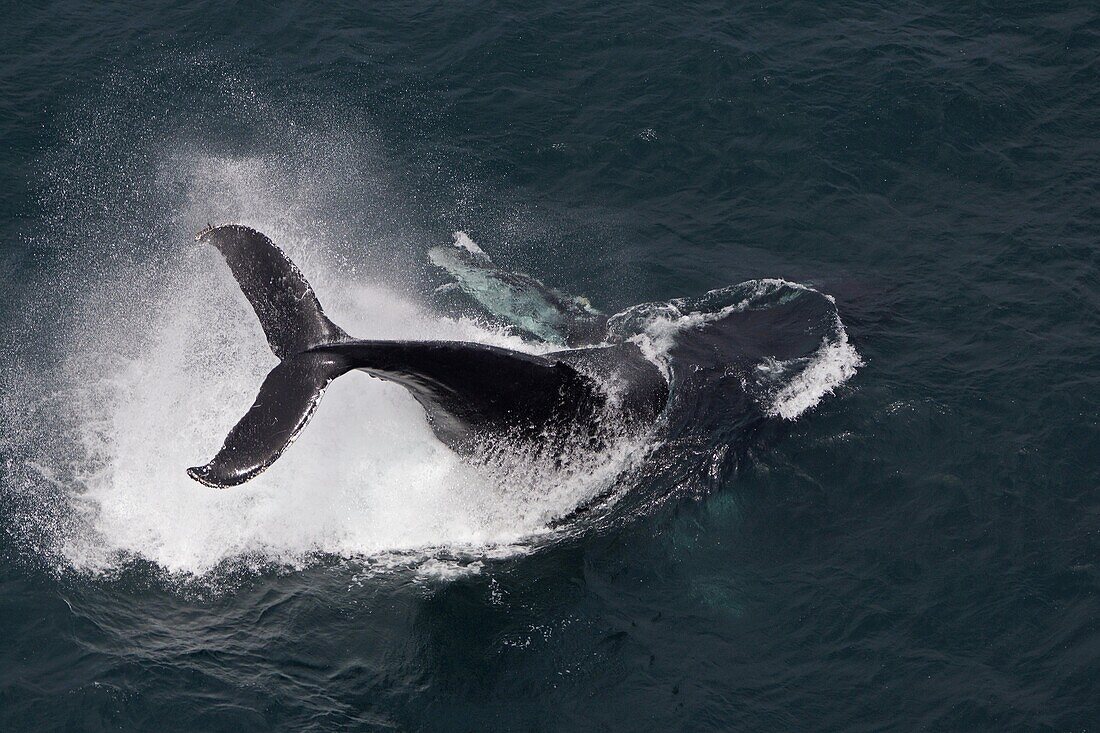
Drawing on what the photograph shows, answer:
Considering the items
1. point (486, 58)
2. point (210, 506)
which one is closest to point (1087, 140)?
point (486, 58)

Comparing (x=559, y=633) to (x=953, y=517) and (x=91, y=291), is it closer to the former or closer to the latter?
(x=953, y=517)

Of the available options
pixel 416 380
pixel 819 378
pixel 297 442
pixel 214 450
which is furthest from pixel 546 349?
pixel 214 450

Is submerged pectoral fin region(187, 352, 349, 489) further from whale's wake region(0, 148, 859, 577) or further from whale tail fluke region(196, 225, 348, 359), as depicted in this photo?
whale's wake region(0, 148, 859, 577)

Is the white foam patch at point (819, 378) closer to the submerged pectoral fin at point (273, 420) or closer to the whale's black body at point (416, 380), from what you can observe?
the whale's black body at point (416, 380)

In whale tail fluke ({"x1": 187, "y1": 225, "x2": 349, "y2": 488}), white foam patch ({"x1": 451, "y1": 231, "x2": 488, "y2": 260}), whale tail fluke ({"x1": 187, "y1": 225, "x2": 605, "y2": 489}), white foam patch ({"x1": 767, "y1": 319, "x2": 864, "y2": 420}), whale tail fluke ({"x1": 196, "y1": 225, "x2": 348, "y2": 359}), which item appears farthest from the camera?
white foam patch ({"x1": 451, "y1": 231, "x2": 488, "y2": 260})

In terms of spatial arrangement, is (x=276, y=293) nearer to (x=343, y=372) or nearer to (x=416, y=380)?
(x=343, y=372)

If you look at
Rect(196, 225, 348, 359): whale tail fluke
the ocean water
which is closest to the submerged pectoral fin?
Rect(196, 225, 348, 359): whale tail fluke
